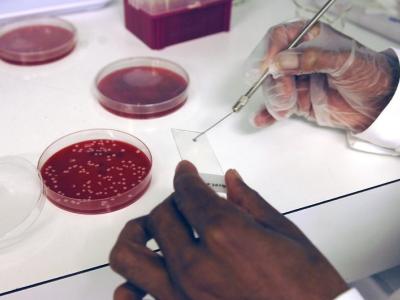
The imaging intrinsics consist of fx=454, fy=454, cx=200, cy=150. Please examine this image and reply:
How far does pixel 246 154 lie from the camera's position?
32.6 inches

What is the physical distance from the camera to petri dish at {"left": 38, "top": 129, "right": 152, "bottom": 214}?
0.71 meters

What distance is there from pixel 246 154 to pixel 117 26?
0.58 m

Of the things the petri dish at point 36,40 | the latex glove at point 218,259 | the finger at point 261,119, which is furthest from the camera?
the petri dish at point 36,40

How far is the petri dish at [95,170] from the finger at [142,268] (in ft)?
0.53

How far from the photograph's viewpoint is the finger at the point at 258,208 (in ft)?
1.87

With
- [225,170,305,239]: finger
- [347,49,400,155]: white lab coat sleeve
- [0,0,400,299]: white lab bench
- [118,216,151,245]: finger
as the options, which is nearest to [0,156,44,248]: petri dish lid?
[0,0,400,299]: white lab bench

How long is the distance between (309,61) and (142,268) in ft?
1.48

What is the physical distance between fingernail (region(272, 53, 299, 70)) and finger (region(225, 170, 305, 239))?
9.2 inches

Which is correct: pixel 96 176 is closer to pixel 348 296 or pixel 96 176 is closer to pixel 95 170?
pixel 95 170

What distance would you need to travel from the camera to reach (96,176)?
753 mm

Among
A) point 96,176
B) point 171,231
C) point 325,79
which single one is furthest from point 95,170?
point 325,79

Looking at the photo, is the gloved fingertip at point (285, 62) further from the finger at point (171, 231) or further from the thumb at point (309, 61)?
the finger at point (171, 231)

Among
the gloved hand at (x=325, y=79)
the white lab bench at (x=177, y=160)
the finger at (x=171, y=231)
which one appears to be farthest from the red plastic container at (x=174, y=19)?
the finger at (x=171, y=231)

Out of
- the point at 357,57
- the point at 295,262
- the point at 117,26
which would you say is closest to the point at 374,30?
the point at 357,57
